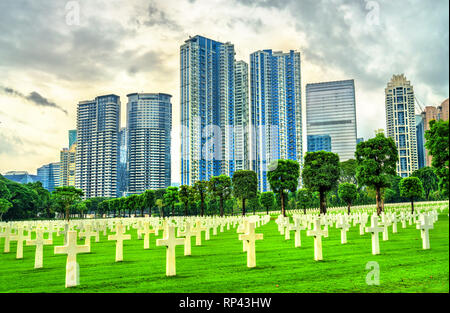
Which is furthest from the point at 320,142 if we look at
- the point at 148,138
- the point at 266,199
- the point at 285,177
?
the point at 266,199

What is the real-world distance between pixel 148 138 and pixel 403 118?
1326cm

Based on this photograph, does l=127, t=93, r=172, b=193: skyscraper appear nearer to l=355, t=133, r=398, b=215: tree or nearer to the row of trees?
the row of trees

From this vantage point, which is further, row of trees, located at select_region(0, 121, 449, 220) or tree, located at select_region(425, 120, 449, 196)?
row of trees, located at select_region(0, 121, 449, 220)

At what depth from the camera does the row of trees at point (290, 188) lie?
79.9 ft

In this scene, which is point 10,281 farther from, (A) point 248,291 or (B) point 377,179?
(B) point 377,179

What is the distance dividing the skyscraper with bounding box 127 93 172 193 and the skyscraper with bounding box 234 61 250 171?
3.70 m

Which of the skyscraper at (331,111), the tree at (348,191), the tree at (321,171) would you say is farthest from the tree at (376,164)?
the skyscraper at (331,111)

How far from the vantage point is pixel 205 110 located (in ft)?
58.2

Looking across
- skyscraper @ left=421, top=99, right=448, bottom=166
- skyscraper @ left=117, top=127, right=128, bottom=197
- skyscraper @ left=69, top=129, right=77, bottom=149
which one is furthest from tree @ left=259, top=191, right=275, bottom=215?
skyscraper @ left=421, top=99, right=448, bottom=166

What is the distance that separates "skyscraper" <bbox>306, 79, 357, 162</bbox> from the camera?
37.2 feet

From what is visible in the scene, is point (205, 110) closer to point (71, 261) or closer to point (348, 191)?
point (71, 261)

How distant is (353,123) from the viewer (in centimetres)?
1166

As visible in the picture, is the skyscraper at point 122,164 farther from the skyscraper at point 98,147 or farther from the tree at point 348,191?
the tree at point 348,191
